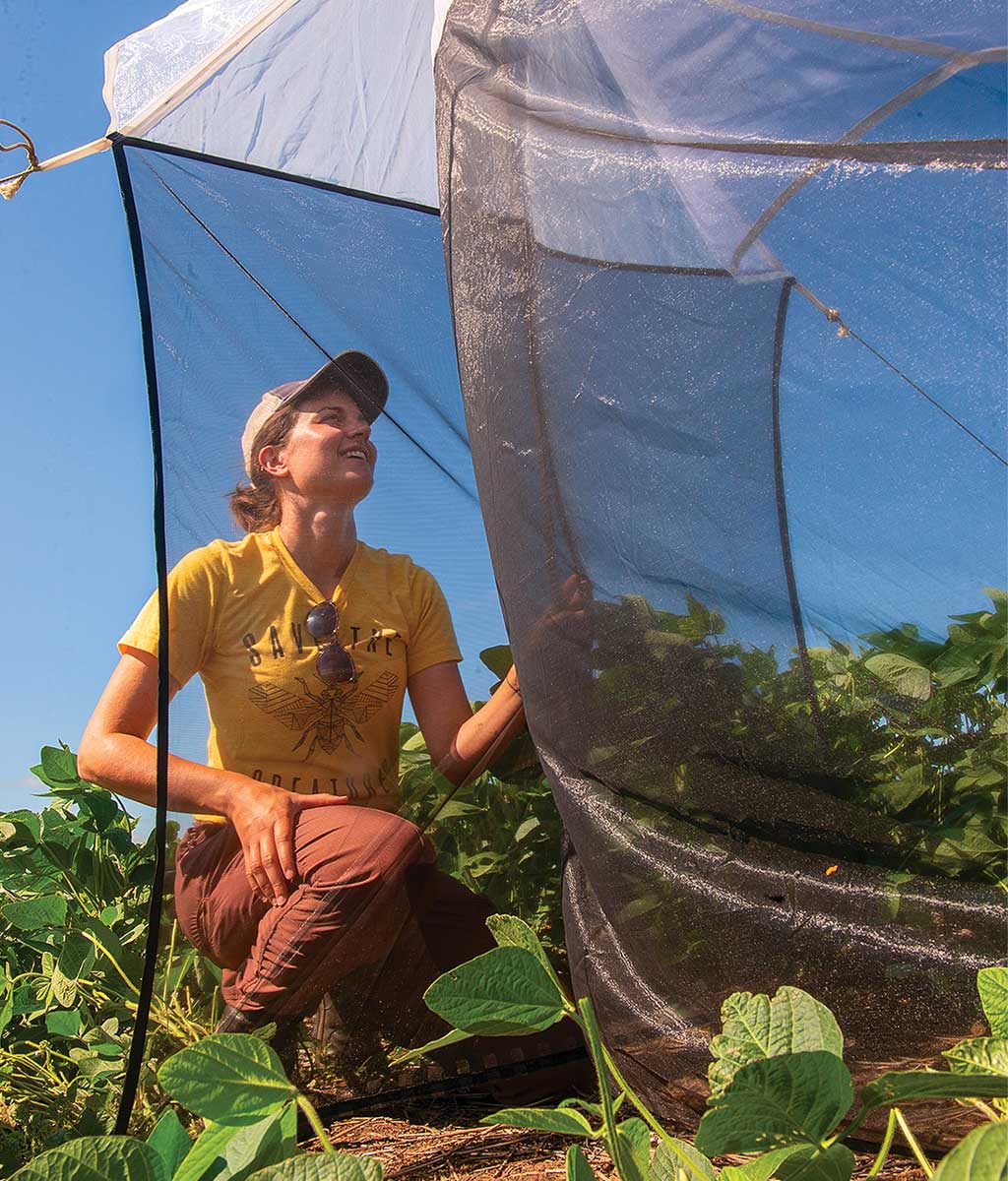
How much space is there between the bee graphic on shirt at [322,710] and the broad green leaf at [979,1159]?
889 mm

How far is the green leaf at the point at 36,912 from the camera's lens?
4.87 feet

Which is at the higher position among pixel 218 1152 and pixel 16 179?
pixel 16 179

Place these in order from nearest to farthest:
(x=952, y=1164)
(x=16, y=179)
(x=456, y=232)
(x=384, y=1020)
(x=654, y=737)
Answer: (x=952, y=1164), (x=654, y=737), (x=456, y=232), (x=384, y=1020), (x=16, y=179)

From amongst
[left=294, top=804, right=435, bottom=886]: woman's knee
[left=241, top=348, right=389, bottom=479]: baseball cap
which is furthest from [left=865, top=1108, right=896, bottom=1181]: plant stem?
[left=241, top=348, right=389, bottom=479]: baseball cap

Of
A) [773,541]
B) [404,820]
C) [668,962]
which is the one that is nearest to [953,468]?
[773,541]

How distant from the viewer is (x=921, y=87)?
2.30 feet

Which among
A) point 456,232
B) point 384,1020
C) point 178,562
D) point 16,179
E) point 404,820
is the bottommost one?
point 384,1020

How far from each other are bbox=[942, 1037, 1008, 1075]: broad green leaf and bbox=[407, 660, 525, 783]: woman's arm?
794 mm

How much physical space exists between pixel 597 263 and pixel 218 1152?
0.67 meters

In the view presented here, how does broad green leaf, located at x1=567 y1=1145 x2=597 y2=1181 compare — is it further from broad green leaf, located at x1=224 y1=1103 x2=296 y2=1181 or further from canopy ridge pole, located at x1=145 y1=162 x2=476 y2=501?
canopy ridge pole, located at x1=145 y1=162 x2=476 y2=501

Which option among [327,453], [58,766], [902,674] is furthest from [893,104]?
[58,766]

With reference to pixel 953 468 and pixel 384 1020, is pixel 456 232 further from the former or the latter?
pixel 384 1020

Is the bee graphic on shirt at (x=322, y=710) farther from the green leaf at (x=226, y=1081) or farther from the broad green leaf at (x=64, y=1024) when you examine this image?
the green leaf at (x=226, y=1081)

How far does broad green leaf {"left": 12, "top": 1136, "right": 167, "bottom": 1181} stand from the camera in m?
0.43
